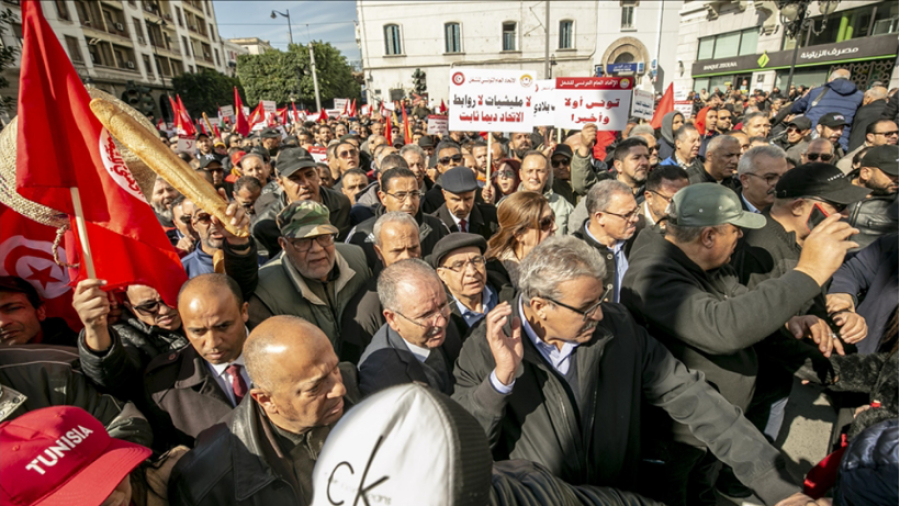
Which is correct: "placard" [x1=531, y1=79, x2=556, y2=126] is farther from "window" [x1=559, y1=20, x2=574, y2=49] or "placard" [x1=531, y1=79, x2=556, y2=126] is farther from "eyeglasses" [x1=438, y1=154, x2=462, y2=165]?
"window" [x1=559, y1=20, x2=574, y2=49]

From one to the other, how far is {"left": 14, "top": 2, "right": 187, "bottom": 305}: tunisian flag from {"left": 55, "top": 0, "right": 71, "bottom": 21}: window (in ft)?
136

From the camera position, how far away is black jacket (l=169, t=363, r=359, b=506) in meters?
1.48

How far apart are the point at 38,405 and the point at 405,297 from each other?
1.56 m

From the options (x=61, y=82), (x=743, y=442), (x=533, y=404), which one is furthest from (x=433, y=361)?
(x=61, y=82)

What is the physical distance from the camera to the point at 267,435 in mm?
1594

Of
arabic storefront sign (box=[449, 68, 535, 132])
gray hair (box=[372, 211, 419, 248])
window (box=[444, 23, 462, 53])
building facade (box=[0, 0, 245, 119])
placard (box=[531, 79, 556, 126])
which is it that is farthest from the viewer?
window (box=[444, 23, 462, 53])

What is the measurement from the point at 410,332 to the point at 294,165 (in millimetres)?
2498

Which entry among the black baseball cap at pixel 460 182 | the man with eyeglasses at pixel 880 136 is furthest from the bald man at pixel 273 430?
the man with eyeglasses at pixel 880 136

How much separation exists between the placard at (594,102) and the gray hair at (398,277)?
476cm

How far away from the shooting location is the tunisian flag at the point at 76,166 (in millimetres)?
1860

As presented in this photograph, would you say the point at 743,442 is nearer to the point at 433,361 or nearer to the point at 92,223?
the point at 433,361

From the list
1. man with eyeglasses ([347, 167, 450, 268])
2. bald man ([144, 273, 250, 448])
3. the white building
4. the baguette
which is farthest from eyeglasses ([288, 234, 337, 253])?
the white building

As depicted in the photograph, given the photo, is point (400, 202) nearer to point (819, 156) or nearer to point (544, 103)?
point (544, 103)

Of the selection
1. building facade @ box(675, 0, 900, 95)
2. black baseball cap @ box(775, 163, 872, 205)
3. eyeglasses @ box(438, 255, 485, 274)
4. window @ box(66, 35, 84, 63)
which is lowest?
eyeglasses @ box(438, 255, 485, 274)
